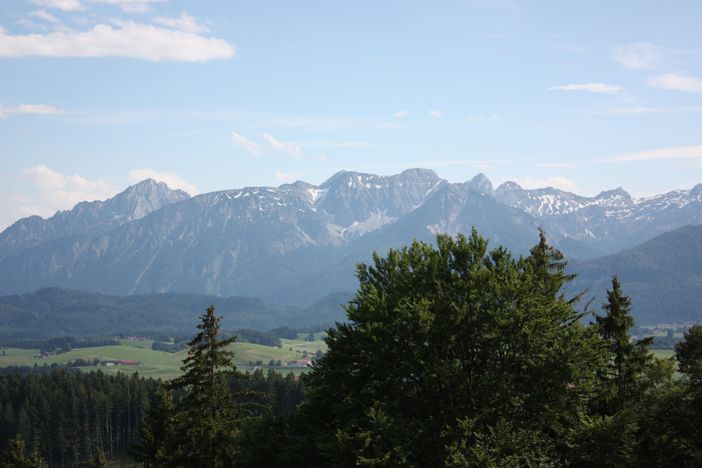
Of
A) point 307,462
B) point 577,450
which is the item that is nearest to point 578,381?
point 577,450

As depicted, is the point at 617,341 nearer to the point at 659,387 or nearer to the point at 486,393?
the point at 659,387

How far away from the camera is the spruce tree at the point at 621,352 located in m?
43.6

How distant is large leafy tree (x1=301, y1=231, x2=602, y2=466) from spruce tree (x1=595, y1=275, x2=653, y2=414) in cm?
632

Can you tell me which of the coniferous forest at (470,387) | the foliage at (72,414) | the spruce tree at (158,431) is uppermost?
the coniferous forest at (470,387)

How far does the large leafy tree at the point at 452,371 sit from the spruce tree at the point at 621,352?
20.7ft

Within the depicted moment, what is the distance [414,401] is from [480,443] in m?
5.73

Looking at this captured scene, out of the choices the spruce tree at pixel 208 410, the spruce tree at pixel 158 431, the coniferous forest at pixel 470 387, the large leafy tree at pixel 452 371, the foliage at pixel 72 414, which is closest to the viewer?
the coniferous forest at pixel 470 387

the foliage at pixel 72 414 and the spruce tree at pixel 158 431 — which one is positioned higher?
the spruce tree at pixel 158 431

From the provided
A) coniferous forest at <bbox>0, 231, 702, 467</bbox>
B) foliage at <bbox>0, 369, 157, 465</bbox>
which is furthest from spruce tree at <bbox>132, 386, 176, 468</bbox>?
foliage at <bbox>0, 369, 157, 465</bbox>

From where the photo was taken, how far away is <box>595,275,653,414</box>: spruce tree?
43.6 metres

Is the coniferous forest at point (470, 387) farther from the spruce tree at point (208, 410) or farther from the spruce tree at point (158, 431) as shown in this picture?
the spruce tree at point (158, 431)

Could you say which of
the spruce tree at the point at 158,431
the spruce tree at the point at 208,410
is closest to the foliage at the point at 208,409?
the spruce tree at the point at 208,410

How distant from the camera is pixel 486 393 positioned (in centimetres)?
3531

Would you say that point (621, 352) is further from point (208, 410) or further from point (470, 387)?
point (208, 410)
